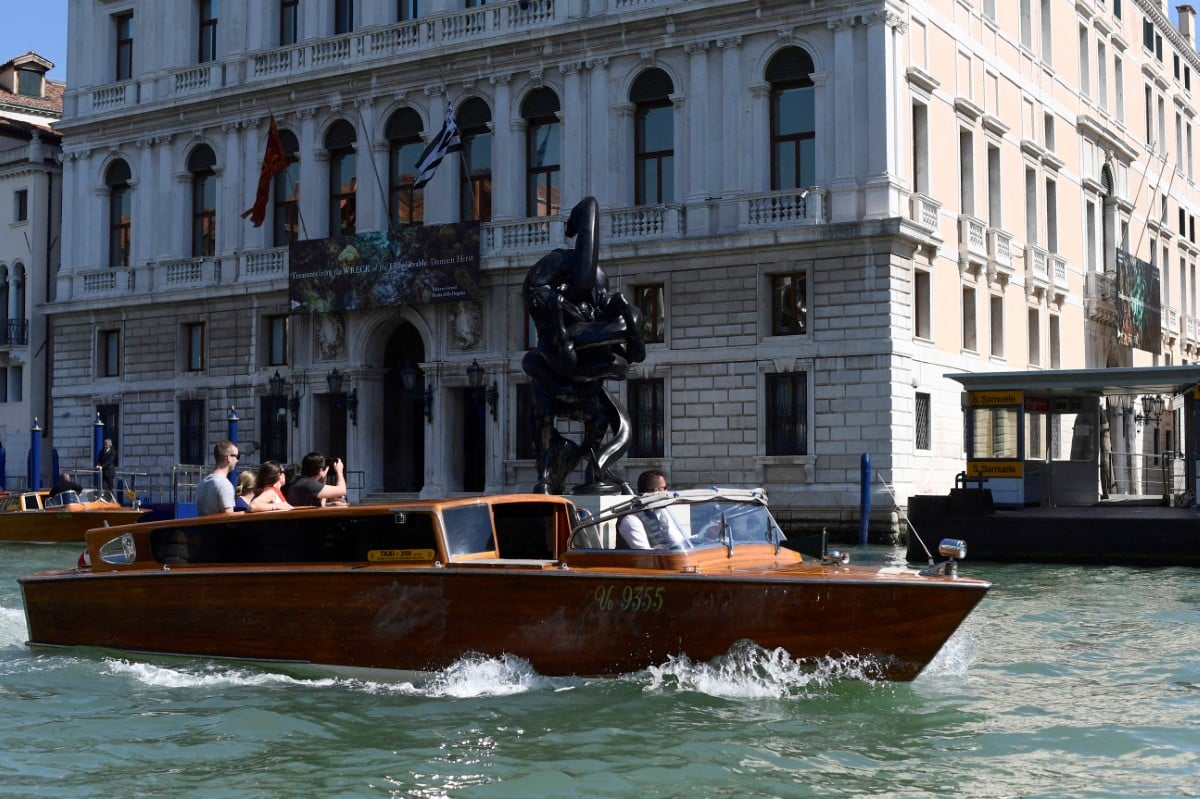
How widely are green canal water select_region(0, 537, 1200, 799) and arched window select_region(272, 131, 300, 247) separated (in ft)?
71.0

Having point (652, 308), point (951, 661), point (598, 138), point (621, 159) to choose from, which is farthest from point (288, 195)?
point (951, 661)

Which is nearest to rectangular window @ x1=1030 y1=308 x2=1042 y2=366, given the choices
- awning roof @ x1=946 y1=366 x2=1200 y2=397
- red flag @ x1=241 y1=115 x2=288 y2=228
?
awning roof @ x1=946 y1=366 x2=1200 y2=397

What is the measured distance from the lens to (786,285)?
26859 mm

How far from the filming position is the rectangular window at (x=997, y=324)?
3111 centimetres

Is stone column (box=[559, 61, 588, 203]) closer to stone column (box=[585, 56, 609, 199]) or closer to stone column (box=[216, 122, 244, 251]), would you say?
stone column (box=[585, 56, 609, 199])

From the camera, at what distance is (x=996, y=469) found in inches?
884

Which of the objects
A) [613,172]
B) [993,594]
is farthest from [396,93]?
[993,594]

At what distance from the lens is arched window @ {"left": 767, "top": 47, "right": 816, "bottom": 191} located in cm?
→ 2688

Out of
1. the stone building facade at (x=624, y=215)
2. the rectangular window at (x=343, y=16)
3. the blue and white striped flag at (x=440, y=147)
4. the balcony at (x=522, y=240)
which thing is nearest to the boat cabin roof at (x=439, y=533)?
the stone building facade at (x=624, y=215)

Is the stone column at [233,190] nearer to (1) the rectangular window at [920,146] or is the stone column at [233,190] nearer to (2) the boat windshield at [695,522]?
(1) the rectangular window at [920,146]

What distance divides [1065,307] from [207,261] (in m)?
19.3

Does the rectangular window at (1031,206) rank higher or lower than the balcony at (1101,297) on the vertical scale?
higher

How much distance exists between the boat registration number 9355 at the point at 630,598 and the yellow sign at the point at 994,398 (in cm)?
1447

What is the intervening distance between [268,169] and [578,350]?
1639cm
